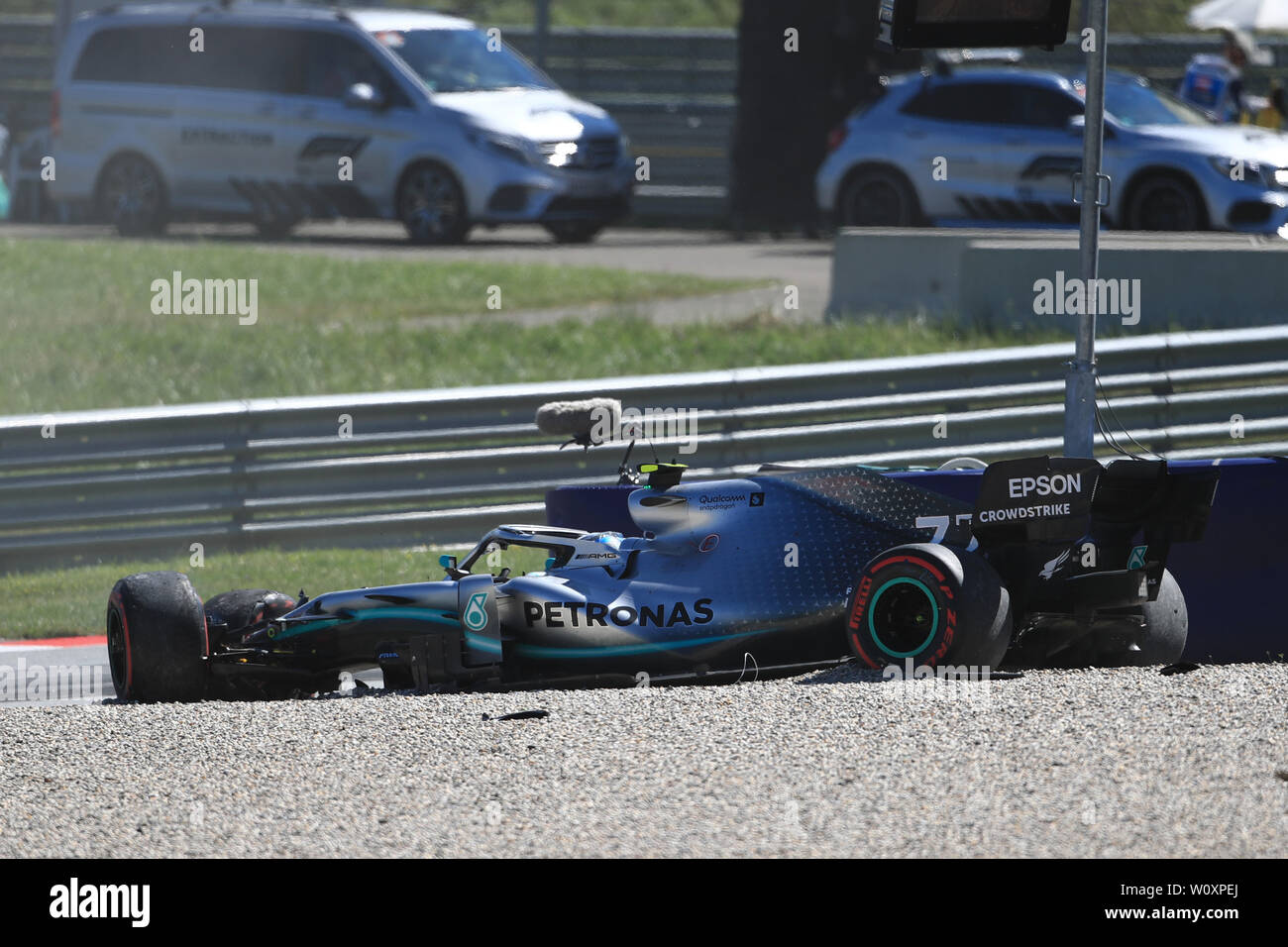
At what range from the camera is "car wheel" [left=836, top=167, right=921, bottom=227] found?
18031mm

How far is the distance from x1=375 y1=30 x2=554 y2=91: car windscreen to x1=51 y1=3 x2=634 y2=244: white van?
0.02m

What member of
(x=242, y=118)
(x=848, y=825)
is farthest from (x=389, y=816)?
(x=242, y=118)

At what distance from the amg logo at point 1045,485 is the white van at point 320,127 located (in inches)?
459

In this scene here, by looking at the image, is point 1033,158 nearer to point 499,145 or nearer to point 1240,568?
point 499,145

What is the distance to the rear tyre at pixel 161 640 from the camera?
7207 millimetres

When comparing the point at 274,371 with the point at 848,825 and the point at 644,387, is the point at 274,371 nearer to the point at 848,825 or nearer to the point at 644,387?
the point at 644,387

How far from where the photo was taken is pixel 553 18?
42.6 m

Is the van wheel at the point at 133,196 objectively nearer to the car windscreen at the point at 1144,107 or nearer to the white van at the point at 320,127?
the white van at the point at 320,127

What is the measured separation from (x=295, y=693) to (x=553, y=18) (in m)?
36.7

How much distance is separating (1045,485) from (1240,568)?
5.16 feet

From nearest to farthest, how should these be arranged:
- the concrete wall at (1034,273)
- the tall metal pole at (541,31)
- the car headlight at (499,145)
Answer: the concrete wall at (1034,273), the car headlight at (499,145), the tall metal pole at (541,31)

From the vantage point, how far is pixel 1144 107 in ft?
53.6
